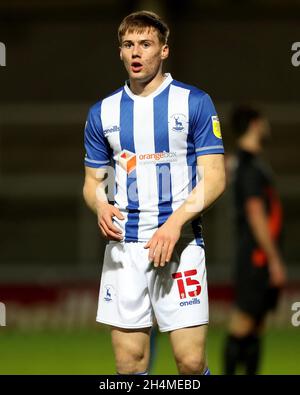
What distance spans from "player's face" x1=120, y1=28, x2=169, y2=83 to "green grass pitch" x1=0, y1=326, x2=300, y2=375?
9.01ft

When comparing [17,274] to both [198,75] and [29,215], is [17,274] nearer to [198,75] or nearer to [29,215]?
[29,215]

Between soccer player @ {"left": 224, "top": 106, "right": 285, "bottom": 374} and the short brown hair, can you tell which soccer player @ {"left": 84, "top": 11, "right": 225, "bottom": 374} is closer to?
the short brown hair

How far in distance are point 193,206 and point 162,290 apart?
0.34 metres

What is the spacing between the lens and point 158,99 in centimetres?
358

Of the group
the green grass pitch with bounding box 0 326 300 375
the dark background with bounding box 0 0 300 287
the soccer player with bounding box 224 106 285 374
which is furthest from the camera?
the dark background with bounding box 0 0 300 287

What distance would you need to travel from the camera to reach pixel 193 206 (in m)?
3.45

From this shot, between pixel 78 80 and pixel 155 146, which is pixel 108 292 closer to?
pixel 155 146

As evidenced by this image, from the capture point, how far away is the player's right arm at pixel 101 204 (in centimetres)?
349

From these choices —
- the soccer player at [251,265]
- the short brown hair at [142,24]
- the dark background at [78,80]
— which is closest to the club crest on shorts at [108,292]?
the short brown hair at [142,24]

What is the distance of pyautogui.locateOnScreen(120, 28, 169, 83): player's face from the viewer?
349 cm

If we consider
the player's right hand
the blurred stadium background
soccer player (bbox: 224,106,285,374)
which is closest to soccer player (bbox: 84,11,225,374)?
the player's right hand

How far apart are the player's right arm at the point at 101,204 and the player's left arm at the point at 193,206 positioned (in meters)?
0.14

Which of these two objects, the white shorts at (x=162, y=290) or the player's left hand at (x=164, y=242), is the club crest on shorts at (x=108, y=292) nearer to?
the white shorts at (x=162, y=290)

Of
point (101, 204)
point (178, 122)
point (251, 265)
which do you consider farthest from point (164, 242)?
point (251, 265)
